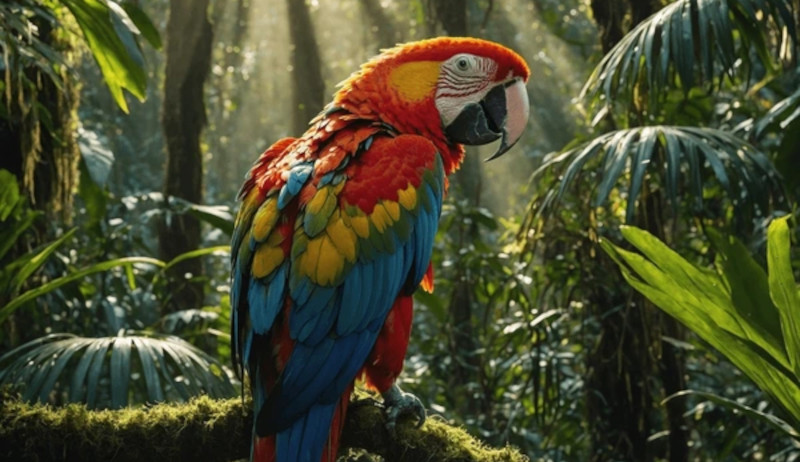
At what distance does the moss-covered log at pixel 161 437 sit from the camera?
115 cm

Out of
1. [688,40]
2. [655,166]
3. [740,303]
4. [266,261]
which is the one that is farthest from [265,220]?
[655,166]

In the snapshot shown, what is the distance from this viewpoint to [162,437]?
120cm

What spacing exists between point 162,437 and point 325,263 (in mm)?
339

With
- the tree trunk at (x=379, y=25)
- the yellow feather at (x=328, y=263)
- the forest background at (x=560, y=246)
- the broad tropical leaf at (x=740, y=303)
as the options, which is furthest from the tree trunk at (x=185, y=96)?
the broad tropical leaf at (x=740, y=303)

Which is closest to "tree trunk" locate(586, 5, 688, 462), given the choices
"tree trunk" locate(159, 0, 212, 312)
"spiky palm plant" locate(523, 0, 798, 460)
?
"spiky palm plant" locate(523, 0, 798, 460)

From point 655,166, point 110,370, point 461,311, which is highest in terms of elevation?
point 655,166

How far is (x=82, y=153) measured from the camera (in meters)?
2.55

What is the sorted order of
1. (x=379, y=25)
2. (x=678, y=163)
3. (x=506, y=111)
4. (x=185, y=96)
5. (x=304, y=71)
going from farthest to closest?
1. (x=379, y=25)
2. (x=304, y=71)
3. (x=185, y=96)
4. (x=678, y=163)
5. (x=506, y=111)

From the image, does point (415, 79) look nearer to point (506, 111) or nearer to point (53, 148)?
point (506, 111)

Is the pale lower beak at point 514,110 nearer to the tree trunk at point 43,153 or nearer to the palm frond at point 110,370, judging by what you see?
the palm frond at point 110,370

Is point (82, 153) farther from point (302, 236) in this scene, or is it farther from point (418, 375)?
point (418, 375)

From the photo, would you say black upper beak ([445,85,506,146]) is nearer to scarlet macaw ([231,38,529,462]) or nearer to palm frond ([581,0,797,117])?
scarlet macaw ([231,38,529,462])

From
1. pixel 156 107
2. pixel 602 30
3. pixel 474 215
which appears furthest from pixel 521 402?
pixel 156 107

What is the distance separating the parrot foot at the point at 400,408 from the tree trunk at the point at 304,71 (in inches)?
103
